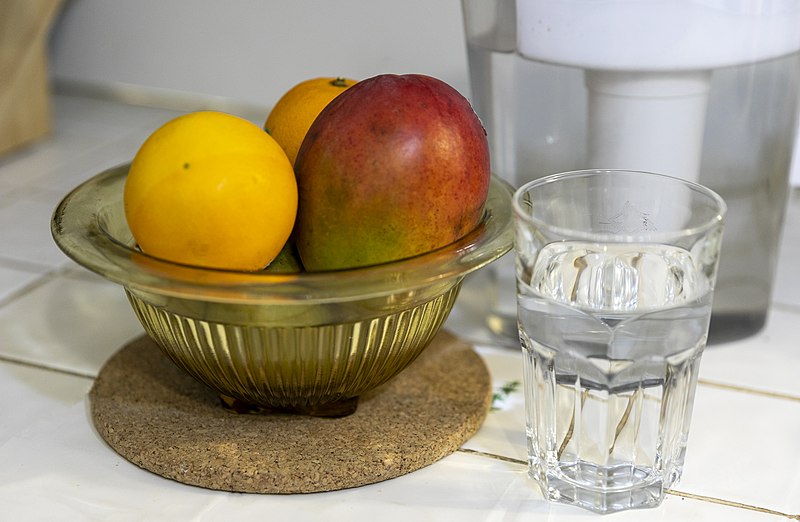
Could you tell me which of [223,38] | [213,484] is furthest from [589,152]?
[223,38]

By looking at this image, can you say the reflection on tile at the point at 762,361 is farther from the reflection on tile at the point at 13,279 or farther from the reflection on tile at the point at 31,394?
the reflection on tile at the point at 13,279

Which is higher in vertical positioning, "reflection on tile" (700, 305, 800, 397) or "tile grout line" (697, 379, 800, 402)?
"tile grout line" (697, 379, 800, 402)

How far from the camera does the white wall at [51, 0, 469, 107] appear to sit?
45.3 inches

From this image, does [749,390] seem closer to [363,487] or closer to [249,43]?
[363,487]

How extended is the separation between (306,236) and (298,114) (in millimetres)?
93

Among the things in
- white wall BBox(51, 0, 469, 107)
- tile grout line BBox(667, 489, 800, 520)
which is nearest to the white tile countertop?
tile grout line BBox(667, 489, 800, 520)

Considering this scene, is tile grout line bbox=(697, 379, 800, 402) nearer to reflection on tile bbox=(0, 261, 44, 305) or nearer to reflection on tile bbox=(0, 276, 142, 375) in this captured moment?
reflection on tile bbox=(0, 276, 142, 375)

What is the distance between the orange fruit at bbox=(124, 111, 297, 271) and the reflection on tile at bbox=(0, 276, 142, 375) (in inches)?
8.9

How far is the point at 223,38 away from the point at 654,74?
748 millimetres

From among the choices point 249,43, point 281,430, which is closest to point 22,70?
point 249,43

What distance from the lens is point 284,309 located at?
0.52 meters

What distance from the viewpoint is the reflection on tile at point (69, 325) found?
2.35 feet

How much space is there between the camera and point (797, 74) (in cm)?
71

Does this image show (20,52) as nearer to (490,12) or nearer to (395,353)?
(490,12)
